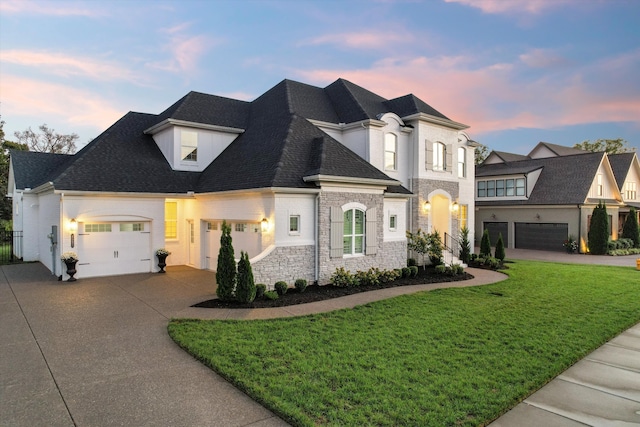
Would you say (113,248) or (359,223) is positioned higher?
(359,223)

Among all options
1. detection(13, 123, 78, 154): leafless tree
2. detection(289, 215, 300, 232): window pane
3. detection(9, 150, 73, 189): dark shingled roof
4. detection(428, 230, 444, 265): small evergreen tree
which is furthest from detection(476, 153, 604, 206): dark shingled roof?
detection(13, 123, 78, 154): leafless tree

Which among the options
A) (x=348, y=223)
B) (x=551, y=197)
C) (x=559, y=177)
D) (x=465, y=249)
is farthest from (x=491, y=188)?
(x=348, y=223)

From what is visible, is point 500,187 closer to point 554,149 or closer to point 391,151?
point 554,149

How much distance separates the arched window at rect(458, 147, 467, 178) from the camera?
2058 centimetres

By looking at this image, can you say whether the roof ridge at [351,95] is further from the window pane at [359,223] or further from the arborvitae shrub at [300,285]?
the arborvitae shrub at [300,285]

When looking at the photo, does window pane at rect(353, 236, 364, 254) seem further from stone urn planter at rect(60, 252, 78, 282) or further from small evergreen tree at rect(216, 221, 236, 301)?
stone urn planter at rect(60, 252, 78, 282)

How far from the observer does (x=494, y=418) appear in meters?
4.68

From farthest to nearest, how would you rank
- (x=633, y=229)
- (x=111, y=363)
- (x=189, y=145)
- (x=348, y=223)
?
(x=633, y=229)
(x=189, y=145)
(x=348, y=223)
(x=111, y=363)

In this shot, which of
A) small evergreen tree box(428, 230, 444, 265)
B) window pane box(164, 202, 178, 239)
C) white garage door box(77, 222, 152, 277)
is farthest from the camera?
window pane box(164, 202, 178, 239)

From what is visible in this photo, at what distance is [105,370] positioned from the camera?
6.04 meters

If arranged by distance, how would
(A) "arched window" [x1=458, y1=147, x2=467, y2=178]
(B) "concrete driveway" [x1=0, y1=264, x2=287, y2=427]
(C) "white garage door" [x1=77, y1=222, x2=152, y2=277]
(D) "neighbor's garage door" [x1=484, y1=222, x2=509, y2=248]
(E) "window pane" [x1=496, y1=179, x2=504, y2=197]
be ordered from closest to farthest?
(B) "concrete driveway" [x1=0, y1=264, x2=287, y2=427] → (C) "white garage door" [x1=77, y1=222, x2=152, y2=277] → (A) "arched window" [x1=458, y1=147, x2=467, y2=178] → (D) "neighbor's garage door" [x1=484, y1=222, x2=509, y2=248] → (E) "window pane" [x1=496, y1=179, x2=504, y2=197]

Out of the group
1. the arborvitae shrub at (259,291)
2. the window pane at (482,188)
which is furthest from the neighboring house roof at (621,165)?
the arborvitae shrub at (259,291)

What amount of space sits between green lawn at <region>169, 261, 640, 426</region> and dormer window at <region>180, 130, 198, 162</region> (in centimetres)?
1076

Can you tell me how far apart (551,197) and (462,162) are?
11.3 m
